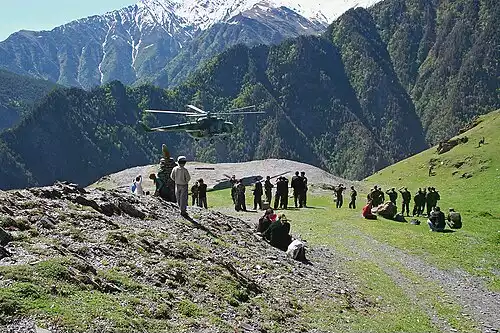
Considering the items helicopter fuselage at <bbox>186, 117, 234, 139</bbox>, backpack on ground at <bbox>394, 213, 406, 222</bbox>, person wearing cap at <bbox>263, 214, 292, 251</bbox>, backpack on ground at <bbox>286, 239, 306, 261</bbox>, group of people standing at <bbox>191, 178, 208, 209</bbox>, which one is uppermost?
helicopter fuselage at <bbox>186, 117, 234, 139</bbox>

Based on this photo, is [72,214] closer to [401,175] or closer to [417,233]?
[417,233]

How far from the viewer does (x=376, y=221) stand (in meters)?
43.2

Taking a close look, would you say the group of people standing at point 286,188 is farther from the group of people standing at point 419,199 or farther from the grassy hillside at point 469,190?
the grassy hillside at point 469,190

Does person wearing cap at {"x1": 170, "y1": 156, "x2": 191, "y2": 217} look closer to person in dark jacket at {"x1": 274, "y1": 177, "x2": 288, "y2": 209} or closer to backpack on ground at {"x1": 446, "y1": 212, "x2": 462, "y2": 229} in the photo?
person in dark jacket at {"x1": 274, "y1": 177, "x2": 288, "y2": 209}

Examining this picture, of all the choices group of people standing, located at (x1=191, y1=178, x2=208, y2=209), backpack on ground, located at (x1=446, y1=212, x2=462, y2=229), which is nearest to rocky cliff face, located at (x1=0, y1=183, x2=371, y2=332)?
group of people standing, located at (x1=191, y1=178, x2=208, y2=209)

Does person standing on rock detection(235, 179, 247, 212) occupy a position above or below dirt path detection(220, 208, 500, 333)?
above

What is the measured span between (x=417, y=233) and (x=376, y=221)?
17.3 feet

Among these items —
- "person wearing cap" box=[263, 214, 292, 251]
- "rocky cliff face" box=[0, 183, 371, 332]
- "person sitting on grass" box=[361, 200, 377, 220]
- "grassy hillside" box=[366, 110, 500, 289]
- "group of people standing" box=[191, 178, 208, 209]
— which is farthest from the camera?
"group of people standing" box=[191, 178, 208, 209]

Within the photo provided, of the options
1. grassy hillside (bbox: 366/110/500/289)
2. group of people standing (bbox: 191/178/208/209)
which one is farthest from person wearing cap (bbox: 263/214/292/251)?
group of people standing (bbox: 191/178/208/209)

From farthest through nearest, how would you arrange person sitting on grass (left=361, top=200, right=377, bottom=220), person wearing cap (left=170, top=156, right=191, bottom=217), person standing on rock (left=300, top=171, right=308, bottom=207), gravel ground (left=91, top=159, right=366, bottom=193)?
gravel ground (left=91, top=159, right=366, bottom=193), person standing on rock (left=300, top=171, right=308, bottom=207), person sitting on grass (left=361, top=200, right=377, bottom=220), person wearing cap (left=170, top=156, right=191, bottom=217)

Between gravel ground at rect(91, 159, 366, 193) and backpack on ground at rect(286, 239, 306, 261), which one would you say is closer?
backpack on ground at rect(286, 239, 306, 261)

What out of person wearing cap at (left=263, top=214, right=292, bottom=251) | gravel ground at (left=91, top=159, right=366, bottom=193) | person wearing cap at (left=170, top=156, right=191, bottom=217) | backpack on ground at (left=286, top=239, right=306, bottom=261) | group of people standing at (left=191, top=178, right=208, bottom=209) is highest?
gravel ground at (left=91, top=159, right=366, bottom=193)

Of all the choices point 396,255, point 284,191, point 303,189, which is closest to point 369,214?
point 303,189

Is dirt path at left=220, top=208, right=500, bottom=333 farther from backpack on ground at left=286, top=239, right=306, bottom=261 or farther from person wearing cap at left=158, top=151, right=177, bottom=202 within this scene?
person wearing cap at left=158, top=151, right=177, bottom=202
